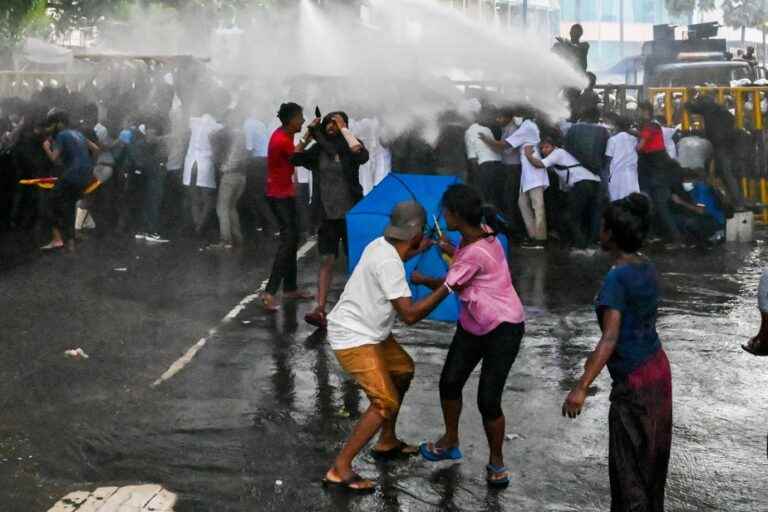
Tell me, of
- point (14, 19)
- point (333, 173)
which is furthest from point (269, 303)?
point (14, 19)

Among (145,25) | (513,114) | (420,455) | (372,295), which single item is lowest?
(420,455)

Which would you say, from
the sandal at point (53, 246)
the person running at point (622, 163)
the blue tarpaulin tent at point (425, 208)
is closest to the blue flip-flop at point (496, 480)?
the blue tarpaulin tent at point (425, 208)

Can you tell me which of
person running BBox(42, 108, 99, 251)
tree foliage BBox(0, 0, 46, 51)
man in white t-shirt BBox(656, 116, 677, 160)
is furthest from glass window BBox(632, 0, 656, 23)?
person running BBox(42, 108, 99, 251)

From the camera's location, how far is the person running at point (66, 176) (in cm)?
1584

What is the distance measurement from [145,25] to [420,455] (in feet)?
102

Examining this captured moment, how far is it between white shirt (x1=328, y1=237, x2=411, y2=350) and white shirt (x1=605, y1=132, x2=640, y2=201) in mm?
9884

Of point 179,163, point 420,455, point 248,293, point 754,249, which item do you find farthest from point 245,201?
point 420,455

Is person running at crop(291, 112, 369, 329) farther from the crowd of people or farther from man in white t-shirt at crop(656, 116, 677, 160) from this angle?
man in white t-shirt at crop(656, 116, 677, 160)

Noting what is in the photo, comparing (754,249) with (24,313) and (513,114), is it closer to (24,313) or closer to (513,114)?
(513,114)

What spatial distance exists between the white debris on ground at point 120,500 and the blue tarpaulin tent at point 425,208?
189 centimetres

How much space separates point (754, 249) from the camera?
16.0 metres

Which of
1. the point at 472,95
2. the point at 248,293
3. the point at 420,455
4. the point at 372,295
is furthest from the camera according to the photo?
the point at 472,95

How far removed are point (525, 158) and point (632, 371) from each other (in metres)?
10.9

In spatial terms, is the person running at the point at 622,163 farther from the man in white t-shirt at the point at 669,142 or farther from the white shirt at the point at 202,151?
the white shirt at the point at 202,151
